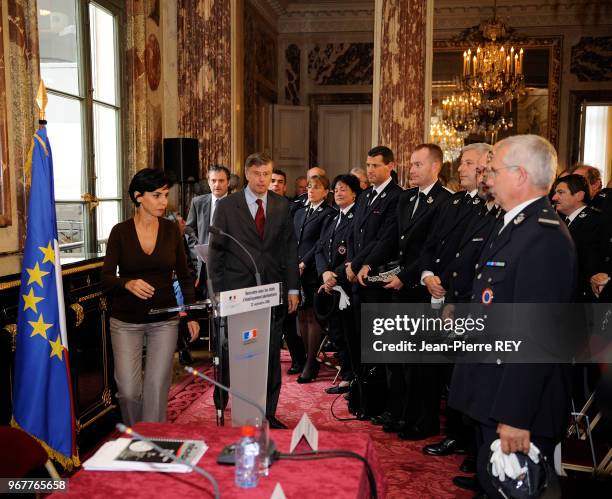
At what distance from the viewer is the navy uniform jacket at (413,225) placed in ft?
11.8

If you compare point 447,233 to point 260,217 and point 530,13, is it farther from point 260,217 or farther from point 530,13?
point 530,13

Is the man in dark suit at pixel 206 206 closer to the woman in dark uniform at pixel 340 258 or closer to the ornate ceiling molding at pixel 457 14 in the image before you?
the woman in dark uniform at pixel 340 258

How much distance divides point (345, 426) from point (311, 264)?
1.54 metres

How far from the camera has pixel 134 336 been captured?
2.97 meters

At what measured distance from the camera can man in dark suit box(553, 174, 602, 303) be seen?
4066 mm

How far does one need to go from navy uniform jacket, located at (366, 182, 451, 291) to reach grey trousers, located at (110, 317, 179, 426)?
1.48 m

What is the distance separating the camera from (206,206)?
17.0ft

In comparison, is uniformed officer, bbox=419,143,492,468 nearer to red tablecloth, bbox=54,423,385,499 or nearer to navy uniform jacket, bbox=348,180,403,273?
navy uniform jacket, bbox=348,180,403,273

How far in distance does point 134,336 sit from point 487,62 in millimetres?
7082

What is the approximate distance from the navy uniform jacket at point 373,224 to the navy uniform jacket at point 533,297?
6.60 ft

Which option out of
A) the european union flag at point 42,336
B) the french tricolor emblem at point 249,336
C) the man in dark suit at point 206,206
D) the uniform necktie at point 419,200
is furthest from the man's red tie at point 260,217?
the man in dark suit at point 206,206

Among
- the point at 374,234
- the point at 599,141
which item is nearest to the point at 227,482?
the point at 374,234

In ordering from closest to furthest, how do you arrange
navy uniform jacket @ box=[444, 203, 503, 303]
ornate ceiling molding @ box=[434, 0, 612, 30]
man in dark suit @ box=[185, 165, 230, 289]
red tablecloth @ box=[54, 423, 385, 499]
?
1. red tablecloth @ box=[54, 423, 385, 499]
2. navy uniform jacket @ box=[444, 203, 503, 303]
3. man in dark suit @ box=[185, 165, 230, 289]
4. ornate ceiling molding @ box=[434, 0, 612, 30]

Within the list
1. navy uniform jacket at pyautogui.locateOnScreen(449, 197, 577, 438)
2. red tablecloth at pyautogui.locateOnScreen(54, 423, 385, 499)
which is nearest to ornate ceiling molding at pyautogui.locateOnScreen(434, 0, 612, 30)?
navy uniform jacket at pyautogui.locateOnScreen(449, 197, 577, 438)
